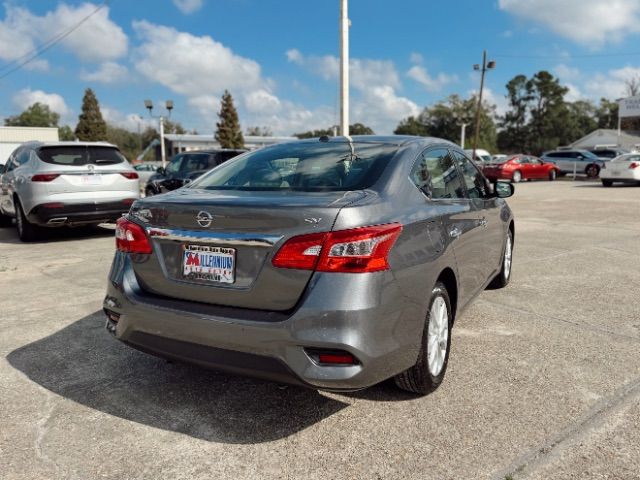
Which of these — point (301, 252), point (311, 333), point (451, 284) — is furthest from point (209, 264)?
point (451, 284)

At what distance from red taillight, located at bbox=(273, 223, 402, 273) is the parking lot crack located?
1079 mm

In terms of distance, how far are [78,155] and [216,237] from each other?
719 centimetres

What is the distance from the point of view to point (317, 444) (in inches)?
103

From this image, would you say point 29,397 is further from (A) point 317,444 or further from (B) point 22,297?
(B) point 22,297

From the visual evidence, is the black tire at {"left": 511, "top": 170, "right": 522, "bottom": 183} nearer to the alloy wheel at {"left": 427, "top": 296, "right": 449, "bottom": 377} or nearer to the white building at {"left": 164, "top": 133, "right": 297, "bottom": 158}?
the alloy wheel at {"left": 427, "top": 296, "right": 449, "bottom": 377}

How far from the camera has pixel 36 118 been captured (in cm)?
11006

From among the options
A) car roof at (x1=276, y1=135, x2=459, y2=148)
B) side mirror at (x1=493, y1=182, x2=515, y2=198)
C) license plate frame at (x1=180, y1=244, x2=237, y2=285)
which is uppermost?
car roof at (x1=276, y1=135, x2=459, y2=148)

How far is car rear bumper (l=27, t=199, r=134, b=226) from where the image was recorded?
27.3ft

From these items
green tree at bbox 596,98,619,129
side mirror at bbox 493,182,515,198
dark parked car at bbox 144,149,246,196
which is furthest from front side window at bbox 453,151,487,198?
green tree at bbox 596,98,619,129

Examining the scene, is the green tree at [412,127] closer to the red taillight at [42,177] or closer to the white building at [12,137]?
the white building at [12,137]

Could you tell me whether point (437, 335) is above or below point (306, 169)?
below

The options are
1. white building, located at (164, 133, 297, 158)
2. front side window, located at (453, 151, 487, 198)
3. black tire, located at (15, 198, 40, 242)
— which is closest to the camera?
front side window, located at (453, 151, 487, 198)

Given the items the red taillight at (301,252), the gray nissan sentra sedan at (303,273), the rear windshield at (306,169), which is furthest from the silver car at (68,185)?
the red taillight at (301,252)

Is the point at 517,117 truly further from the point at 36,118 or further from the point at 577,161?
the point at 36,118
